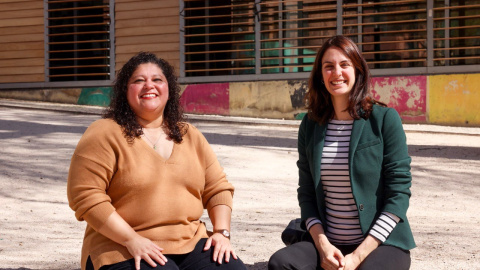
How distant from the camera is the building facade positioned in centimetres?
1356

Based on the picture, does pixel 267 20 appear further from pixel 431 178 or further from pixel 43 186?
pixel 43 186

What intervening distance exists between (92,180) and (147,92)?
464 millimetres

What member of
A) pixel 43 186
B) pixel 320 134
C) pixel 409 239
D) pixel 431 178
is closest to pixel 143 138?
pixel 320 134

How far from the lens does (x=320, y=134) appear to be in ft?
10.8

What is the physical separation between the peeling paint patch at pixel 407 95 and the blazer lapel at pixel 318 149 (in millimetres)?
10359

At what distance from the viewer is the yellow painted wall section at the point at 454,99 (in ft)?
43.0

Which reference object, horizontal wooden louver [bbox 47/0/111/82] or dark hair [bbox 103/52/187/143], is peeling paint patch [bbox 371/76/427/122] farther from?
dark hair [bbox 103/52/187/143]

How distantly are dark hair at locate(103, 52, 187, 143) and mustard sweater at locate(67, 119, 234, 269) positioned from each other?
5 cm

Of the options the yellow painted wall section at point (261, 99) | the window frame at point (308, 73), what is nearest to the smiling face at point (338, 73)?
the window frame at point (308, 73)

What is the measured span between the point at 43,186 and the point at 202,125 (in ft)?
17.8

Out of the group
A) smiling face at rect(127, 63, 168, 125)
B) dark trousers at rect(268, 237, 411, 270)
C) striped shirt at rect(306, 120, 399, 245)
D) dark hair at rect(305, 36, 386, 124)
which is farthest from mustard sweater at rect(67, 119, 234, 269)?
dark hair at rect(305, 36, 386, 124)

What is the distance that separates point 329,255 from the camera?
3.06 metres

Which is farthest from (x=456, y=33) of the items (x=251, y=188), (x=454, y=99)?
(x=251, y=188)

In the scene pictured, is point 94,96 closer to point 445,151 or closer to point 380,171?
point 445,151
